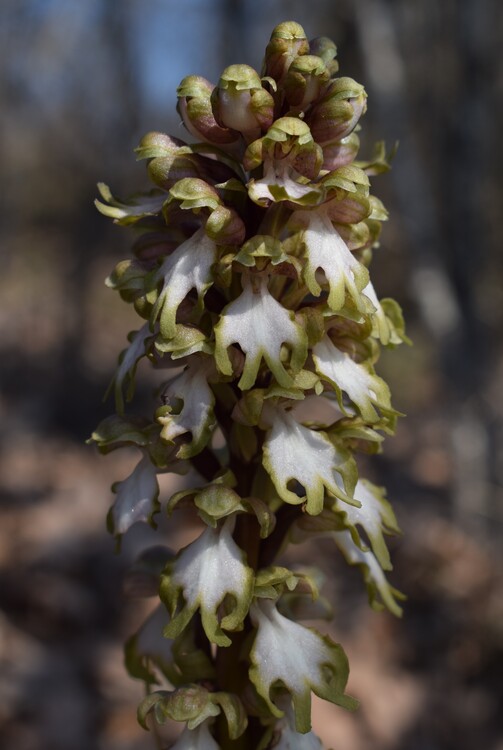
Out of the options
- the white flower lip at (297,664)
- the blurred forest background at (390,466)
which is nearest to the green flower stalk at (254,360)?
the white flower lip at (297,664)

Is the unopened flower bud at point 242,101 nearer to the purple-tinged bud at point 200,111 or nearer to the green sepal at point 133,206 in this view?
the purple-tinged bud at point 200,111

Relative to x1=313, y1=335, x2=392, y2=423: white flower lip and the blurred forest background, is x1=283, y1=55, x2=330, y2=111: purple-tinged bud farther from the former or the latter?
the blurred forest background

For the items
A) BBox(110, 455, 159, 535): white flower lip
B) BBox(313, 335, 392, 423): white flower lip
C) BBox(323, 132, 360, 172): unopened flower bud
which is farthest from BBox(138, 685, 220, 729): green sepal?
BBox(323, 132, 360, 172): unopened flower bud

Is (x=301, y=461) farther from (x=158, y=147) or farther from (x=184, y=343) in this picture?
(x=158, y=147)

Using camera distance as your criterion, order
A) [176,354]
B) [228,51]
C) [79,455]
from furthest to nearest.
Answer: [228,51] → [79,455] → [176,354]

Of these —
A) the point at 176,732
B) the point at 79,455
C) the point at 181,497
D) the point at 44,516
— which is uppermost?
the point at 181,497

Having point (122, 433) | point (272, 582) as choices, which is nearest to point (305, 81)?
point (122, 433)

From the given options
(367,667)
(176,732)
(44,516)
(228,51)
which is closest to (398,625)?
(367,667)

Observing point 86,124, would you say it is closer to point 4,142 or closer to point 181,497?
point 4,142
